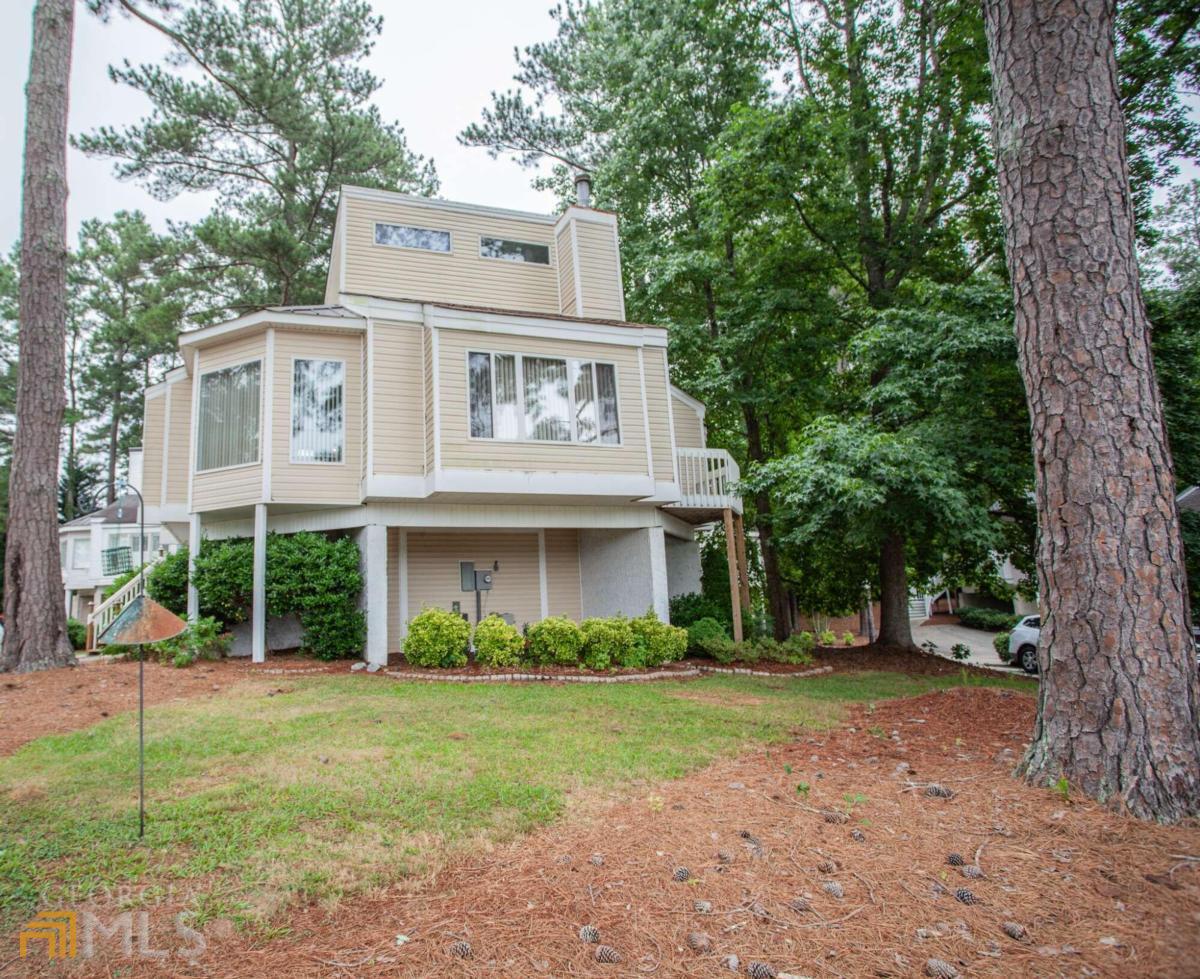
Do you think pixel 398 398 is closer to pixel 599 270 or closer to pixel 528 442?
pixel 528 442

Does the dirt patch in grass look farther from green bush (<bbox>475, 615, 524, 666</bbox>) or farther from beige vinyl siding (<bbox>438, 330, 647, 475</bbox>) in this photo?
beige vinyl siding (<bbox>438, 330, 647, 475</bbox>)

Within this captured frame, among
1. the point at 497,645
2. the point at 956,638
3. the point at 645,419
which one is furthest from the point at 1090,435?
the point at 956,638

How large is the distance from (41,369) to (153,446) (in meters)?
4.01

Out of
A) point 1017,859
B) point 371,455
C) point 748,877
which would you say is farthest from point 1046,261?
point 371,455

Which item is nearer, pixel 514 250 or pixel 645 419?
pixel 645 419

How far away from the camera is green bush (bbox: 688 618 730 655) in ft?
38.4

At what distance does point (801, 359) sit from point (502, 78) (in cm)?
1145

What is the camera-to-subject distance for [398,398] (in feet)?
36.3

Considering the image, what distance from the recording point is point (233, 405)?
11188 millimetres

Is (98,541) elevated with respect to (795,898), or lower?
elevated

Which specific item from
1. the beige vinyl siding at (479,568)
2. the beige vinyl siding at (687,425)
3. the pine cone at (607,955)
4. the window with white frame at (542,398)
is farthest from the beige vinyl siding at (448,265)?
the pine cone at (607,955)

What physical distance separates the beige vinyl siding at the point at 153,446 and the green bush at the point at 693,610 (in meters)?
9.73

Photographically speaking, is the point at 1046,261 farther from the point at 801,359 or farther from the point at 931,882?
the point at 801,359

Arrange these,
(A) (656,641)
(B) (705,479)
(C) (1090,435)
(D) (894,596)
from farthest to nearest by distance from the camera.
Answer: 1. (D) (894,596)
2. (B) (705,479)
3. (A) (656,641)
4. (C) (1090,435)
